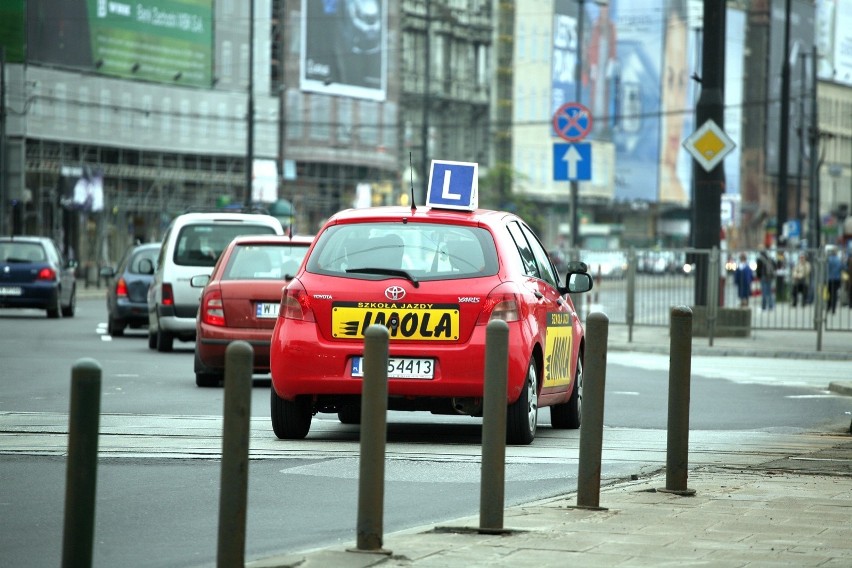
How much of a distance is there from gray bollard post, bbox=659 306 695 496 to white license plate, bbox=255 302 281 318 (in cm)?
927

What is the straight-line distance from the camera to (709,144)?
95.2ft

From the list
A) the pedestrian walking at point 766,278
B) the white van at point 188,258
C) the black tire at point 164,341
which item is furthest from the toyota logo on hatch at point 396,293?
the pedestrian walking at point 766,278

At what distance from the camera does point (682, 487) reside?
9391mm

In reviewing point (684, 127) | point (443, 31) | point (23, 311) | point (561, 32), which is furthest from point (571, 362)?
point (684, 127)

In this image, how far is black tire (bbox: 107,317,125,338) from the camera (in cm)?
2933

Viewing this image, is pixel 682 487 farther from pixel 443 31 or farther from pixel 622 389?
pixel 443 31

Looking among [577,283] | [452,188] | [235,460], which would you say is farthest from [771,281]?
[235,460]

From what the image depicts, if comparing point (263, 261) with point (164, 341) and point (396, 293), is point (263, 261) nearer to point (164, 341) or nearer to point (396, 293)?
point (164, 341)

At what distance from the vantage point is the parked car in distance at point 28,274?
117 ft

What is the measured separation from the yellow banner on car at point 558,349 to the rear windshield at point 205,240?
1041 centimetres

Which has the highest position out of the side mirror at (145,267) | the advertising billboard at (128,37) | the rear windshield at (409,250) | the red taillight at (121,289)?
the advertising billboard at (128,37)

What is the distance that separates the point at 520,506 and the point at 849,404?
9.73 meters

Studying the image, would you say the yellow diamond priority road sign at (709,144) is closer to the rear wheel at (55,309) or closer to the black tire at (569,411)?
the rear wheel at (55,309)

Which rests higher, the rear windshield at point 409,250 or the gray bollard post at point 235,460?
the rear windshield at point 409,250
